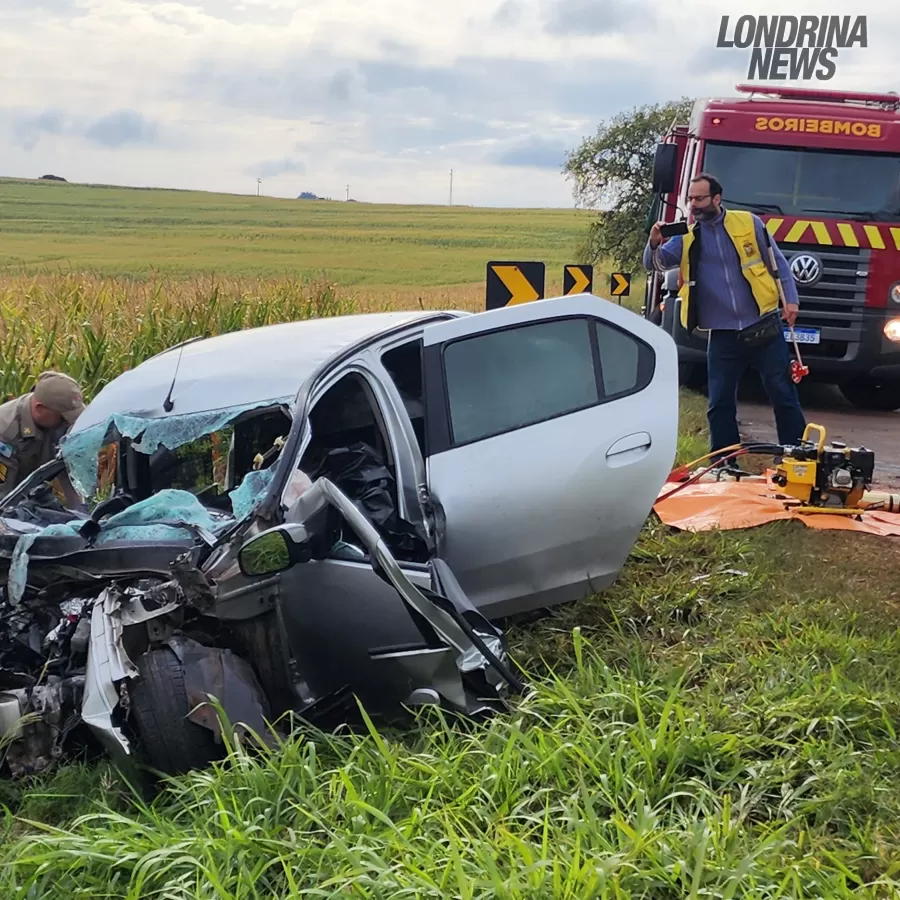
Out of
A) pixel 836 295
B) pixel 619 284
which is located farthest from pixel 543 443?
pixel 619 284

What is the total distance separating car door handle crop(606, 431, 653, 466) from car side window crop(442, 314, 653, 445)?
19cm

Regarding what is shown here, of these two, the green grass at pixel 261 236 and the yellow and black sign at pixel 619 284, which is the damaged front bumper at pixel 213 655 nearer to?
the yellow and black sign at pixel 619 284

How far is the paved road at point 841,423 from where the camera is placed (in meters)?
7.86

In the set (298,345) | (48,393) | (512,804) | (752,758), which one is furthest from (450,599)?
(48,393)

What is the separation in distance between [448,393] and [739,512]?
234 cm

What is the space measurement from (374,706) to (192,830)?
0.83 meters

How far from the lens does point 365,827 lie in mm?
2766

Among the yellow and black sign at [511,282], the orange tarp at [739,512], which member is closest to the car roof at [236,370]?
the orange tarp at [739,512]

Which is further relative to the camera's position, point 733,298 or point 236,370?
point 733,298

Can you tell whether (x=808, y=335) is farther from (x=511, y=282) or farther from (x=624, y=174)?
(x=624, y=174)

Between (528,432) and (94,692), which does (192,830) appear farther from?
(528,432)

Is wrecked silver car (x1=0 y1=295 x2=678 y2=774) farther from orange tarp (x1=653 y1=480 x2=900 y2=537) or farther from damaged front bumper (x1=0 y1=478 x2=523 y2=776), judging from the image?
orange tarp (x1=653 y1=480 x2=900 y2=537)

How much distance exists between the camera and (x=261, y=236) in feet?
145

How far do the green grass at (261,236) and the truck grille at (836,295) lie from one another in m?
11.8
